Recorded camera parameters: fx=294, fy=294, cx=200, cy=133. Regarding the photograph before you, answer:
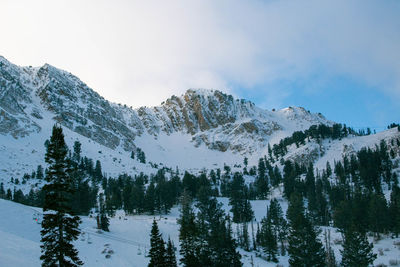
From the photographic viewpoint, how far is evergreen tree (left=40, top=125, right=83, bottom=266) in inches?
836

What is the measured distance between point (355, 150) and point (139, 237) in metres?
171

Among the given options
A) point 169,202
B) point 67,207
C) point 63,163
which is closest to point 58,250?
point 67,207

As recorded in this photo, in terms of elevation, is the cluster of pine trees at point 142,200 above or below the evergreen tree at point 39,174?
below

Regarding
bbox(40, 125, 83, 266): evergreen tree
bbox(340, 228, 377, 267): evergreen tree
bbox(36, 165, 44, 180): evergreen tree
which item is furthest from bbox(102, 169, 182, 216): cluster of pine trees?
bbox(40, 125, 83, 266): evergreen tree

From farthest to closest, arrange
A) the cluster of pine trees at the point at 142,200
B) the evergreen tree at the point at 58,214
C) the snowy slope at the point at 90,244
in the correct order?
the cluster of pine trees at the point at 142,200 < the snowy slope at the point at 90,244 < the evergreen tree at the point at 58,214

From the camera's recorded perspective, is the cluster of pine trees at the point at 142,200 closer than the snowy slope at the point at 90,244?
No

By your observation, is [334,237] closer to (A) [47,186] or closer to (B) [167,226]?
(B) [167,226]

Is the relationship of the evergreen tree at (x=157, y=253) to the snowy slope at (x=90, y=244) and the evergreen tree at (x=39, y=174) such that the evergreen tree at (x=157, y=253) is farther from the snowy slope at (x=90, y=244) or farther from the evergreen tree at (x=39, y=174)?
the evergreen tree at (x=39, y=174)

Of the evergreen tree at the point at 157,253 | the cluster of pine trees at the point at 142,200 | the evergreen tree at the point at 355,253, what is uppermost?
the cluster of pine trees at the point at 142,200

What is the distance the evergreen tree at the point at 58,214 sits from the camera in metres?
21.2

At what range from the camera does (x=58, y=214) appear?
21.6 m

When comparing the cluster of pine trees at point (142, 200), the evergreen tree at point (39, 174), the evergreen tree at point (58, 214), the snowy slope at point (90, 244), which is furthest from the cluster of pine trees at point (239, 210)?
the snowy slope at point (90, 244)

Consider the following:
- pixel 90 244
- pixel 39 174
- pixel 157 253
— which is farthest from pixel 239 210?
pixel 39 174

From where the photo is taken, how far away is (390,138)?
185m
